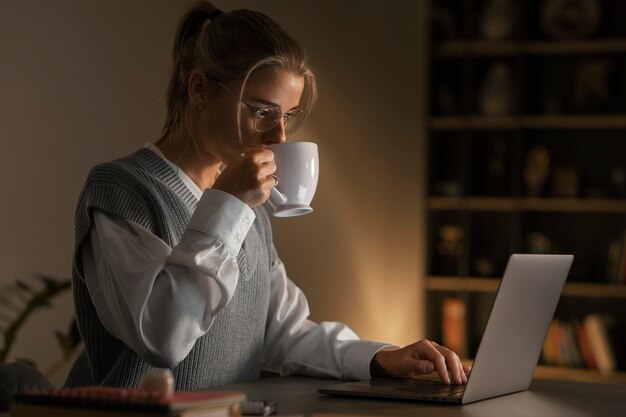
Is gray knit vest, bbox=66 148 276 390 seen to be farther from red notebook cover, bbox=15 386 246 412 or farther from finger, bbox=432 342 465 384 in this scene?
red notebook cover, bbox=15 386 246 412

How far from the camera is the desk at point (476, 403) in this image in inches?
51.6

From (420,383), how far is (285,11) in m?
1.92

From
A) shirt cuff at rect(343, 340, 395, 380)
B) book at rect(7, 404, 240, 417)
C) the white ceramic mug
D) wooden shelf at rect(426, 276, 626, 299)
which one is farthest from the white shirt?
wooden shelf at rect(426, 276, 626, 299)

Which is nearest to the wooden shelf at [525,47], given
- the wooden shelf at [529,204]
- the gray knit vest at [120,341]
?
the wooden shelf at [529,204]

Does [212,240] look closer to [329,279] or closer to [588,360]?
[329,279]

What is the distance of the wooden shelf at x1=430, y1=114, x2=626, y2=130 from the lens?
4578 millimetres

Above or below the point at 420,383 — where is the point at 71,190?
above

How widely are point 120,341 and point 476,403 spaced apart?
602 mm

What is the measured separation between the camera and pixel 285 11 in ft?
10.7

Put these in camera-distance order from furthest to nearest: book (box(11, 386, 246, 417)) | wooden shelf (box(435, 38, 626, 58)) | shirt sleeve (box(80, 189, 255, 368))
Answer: wooden shelf (box(435, 38, 626, 58)) → shirt sleeve (box(80, 189, 255, 368)) → book (box(11, 386, 246, 417))

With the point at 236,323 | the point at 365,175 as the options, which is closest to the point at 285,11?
the point at 365,175

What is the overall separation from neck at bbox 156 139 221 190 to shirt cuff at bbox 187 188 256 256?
0.29m

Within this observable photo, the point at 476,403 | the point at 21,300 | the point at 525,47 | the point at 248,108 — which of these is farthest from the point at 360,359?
the point at 525,47

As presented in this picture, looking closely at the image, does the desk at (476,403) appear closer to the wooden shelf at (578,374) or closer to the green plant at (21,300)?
the green plant at (21,300)
